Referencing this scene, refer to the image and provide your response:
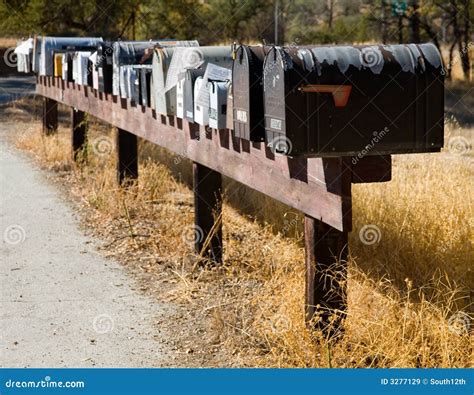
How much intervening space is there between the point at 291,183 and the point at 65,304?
1.65m

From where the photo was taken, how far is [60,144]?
36.0 feet

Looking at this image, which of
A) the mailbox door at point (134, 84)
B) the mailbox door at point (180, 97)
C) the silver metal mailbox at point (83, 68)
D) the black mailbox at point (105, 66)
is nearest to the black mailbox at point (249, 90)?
the mailbox door at point (180, 97)

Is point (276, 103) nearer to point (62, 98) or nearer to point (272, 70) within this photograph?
point (272, 70)

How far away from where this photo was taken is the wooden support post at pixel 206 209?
221 inches

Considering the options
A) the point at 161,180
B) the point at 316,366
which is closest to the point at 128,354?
the point at 316,366

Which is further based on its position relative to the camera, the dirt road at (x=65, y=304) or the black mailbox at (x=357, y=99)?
the dirt road at (x=65, y=304)

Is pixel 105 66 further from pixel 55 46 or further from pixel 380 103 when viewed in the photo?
pixel 380 103

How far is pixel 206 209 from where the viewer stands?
5.70 metres

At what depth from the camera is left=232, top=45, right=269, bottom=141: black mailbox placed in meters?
3.86

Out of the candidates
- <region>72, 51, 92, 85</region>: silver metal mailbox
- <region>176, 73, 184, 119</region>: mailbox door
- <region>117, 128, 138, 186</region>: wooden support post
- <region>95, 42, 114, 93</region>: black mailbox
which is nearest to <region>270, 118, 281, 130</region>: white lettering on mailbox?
<region>176, 73, 184, 119</region>: mailbox door

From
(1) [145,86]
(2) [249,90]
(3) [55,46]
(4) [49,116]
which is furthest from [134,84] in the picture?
(4) [49,116]

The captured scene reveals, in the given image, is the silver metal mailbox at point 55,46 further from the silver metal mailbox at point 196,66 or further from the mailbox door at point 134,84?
the silver metal mailbox at point 196,66
